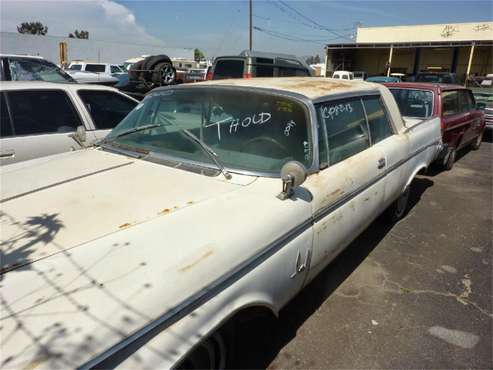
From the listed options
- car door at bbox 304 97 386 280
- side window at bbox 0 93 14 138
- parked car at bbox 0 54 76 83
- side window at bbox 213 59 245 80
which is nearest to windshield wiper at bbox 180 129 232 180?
car door at bbox 304 97 386 280

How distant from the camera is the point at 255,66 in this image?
10398mm

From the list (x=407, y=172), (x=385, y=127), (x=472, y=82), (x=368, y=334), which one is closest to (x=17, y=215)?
(x=368, y=334)

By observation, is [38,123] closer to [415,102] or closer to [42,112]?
[42,112]

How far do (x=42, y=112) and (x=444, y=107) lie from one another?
248 inches

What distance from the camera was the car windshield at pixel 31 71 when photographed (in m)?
7.83

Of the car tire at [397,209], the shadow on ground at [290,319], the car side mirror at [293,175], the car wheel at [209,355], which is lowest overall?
the shadow on ground at [290,319]

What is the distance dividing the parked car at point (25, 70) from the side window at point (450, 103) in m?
7.31

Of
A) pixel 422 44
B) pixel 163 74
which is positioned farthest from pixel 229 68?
pixel 422 44

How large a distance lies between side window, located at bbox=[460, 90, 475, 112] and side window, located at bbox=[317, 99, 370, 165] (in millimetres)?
5366

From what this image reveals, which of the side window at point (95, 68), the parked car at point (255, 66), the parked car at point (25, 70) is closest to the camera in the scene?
the parked car at point (25, 70)

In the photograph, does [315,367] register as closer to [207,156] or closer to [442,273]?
[207,156]

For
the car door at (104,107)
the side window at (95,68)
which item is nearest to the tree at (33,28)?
the side window at (95,68)

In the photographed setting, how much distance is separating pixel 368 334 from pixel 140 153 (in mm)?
2087

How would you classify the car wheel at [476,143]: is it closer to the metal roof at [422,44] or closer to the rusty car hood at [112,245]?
the rusty car hood at [112,245]
